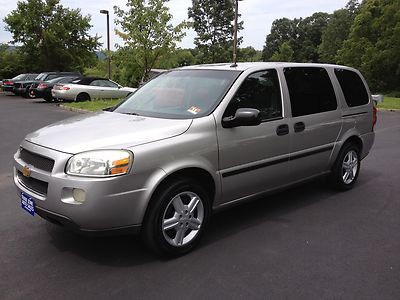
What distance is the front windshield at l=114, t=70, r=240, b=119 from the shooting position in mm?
4141

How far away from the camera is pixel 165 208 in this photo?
141 inches

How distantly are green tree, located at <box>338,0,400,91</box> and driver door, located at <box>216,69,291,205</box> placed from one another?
43.3 metres

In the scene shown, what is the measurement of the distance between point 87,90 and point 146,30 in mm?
5018

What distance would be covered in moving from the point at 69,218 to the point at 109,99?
18.1 metres

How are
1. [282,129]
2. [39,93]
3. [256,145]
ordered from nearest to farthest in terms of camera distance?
[256,145], [282,129], [39,93]


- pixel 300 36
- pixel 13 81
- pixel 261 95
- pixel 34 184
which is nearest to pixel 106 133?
pixel 34 184

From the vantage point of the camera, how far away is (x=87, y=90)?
2056 centimetres

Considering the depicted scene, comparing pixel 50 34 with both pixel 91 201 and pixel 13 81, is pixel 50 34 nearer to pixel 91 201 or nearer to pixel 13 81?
pixel 13 81

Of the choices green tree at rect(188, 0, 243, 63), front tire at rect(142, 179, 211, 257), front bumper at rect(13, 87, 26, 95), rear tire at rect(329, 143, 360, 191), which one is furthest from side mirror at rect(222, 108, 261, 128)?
green tree at rect(188, 0, 243, 63)

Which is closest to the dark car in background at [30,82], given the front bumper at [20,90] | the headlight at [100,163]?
the front bumper at [20,90]

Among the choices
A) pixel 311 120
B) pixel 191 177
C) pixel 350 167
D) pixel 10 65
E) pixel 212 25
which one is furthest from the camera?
pixel 212 25

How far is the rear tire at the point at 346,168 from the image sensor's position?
5.60m

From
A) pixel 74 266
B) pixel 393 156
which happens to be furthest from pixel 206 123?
pixel 393 156

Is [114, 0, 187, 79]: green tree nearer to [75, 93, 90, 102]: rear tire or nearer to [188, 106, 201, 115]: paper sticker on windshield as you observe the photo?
[75, 93, 90, 102]: rear tire
